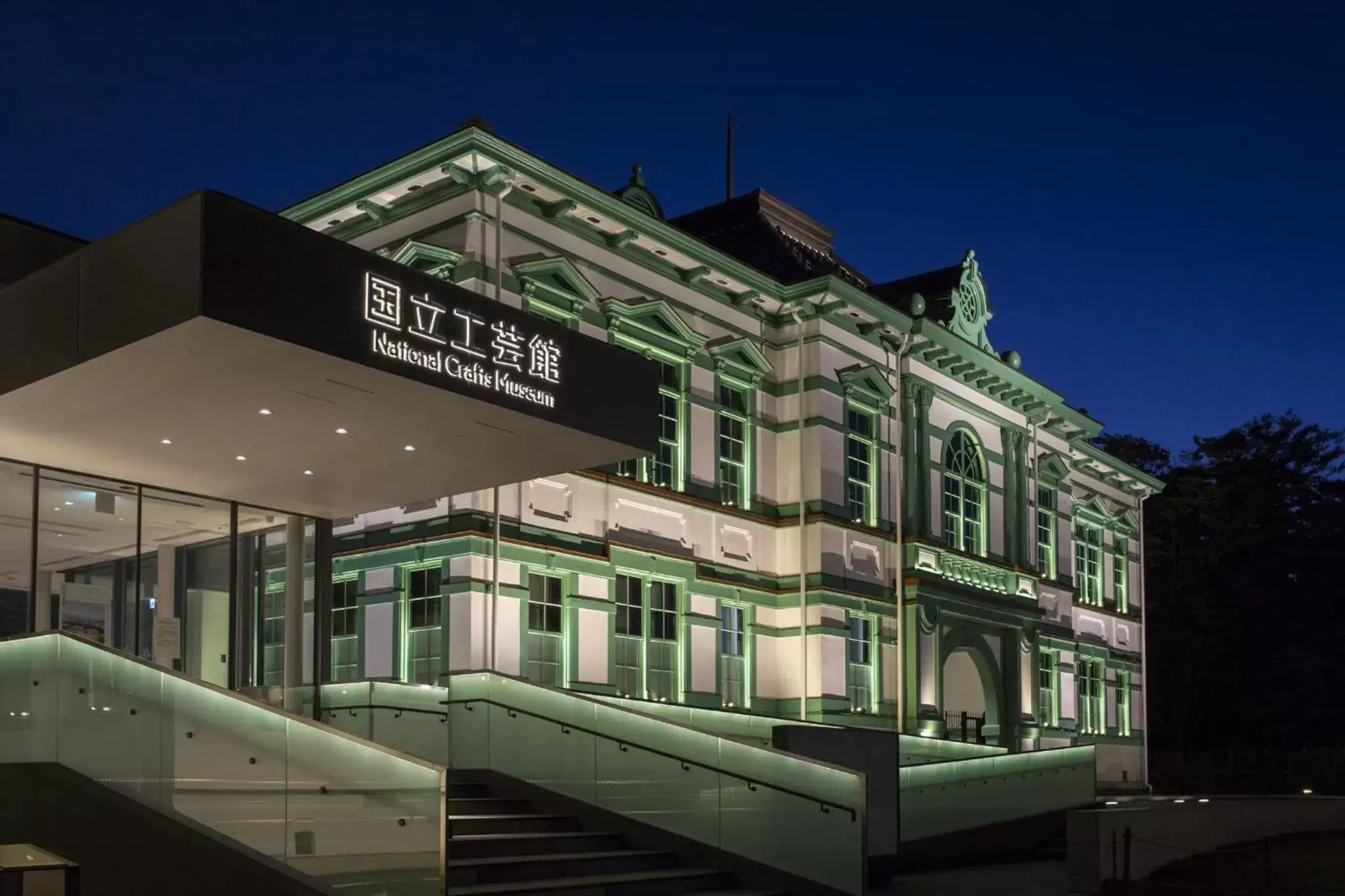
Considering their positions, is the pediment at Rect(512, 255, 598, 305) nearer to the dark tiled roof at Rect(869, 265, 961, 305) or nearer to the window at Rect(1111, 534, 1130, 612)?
the dark tiled roof at Rect(869, 265, 961, 305)

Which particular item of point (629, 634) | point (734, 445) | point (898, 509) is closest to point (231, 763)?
point (629, 634)

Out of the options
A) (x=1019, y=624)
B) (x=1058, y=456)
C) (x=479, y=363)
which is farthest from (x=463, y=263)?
(x=1058, y=456)

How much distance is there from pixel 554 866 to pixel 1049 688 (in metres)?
26.7

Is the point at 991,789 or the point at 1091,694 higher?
the point at 1091,694

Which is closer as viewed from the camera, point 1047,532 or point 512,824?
point 512,824

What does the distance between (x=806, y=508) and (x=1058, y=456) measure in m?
12.8

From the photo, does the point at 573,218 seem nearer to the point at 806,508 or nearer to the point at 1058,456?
the point at 806,508

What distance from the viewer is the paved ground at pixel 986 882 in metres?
18.5

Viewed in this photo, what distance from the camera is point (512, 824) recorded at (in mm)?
16109

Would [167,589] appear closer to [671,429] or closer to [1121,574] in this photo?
[671,429]

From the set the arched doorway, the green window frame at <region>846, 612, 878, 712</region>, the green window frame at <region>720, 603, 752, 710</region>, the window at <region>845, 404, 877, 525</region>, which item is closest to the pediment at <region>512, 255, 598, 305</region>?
the green window frame at <region>720, 603, 752, 710</region>

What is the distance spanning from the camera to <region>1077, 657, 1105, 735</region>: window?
4231 centimetres

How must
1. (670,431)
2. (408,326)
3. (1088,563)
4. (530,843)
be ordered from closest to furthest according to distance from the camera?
(408,326) < (530,843) < (670,431) < (1088,563)

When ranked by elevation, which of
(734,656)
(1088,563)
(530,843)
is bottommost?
(530,843)
